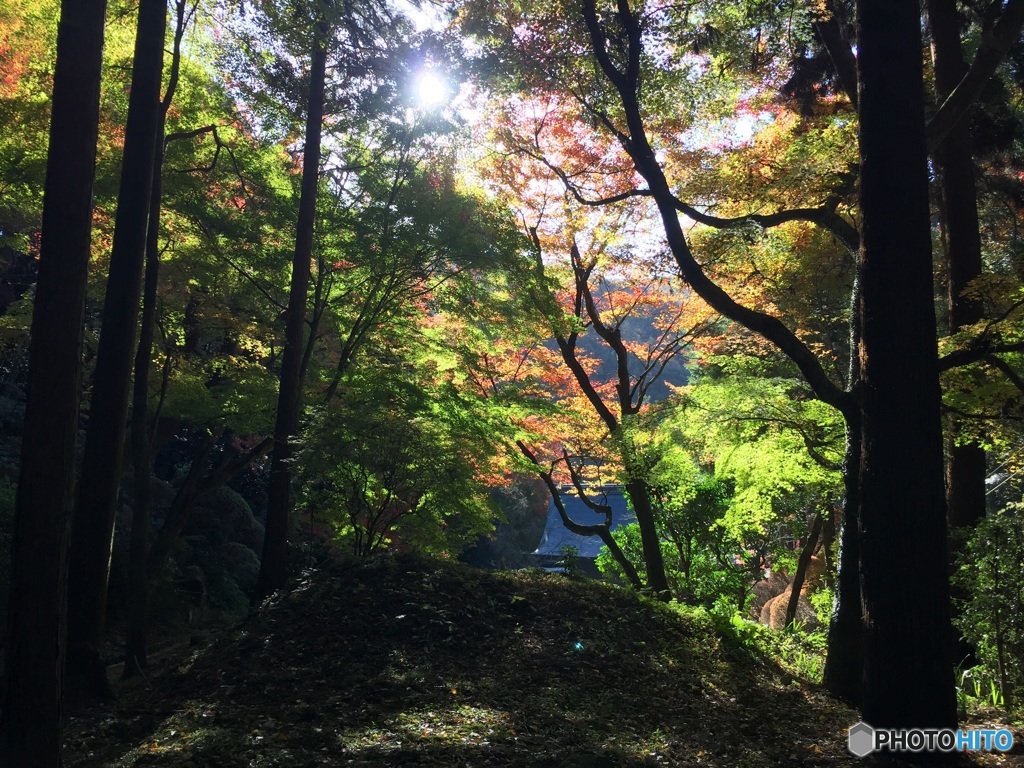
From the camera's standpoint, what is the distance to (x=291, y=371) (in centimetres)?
884

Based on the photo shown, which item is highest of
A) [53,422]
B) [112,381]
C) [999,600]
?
[112,381]

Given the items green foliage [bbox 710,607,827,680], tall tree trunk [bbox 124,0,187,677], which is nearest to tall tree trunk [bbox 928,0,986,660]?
green foliage [bbox 710,607,827,680]

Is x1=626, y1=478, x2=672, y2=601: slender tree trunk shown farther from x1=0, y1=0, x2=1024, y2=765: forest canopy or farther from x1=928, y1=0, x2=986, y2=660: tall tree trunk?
x1=928, y1=0, x2=986, y2=660: tall tree trunk

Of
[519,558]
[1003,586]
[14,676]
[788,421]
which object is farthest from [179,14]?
[519,558]

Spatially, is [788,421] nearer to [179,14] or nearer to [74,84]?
[74,84]

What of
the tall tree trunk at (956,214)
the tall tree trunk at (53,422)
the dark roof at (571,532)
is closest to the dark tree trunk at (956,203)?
the tall tree trunk at (956,214)

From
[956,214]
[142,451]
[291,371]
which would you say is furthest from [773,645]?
[142,451]

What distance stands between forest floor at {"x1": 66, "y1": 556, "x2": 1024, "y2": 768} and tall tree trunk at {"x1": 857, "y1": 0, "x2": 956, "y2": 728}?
18.3 inches

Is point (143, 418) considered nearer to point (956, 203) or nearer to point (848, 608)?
point (848, 608)

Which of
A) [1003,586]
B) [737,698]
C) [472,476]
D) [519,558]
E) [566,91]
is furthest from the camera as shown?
[519,558]

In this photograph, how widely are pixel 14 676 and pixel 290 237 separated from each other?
7.68 metres

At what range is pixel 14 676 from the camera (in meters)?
3.54

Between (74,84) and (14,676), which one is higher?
(74,84)

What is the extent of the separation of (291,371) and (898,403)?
23.7ft
